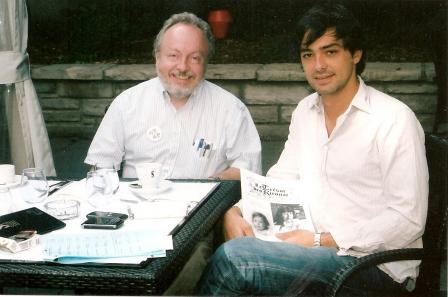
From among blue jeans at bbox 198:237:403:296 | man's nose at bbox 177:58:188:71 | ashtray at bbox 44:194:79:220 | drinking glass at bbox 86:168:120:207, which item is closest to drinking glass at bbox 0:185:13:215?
ashtray at bbox 44:194:79:220

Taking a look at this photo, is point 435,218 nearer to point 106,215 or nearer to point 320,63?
point 320,63

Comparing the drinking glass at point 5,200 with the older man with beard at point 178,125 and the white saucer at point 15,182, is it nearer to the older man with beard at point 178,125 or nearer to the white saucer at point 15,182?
the white saucer at point 15,182

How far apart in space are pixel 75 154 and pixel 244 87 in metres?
1.44

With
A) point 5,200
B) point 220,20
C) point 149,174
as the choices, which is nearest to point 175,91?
point 149,174

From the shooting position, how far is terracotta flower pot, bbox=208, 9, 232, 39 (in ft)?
18.5

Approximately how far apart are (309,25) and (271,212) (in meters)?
0.67

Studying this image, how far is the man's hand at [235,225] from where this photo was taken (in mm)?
2070

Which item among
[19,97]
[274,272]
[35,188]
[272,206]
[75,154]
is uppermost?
[19,97]

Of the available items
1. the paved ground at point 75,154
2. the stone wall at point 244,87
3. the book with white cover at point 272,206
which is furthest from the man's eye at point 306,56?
the stone wall at point 244,87

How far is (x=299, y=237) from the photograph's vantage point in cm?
197

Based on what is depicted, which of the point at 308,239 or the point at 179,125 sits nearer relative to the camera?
the point at 308,239

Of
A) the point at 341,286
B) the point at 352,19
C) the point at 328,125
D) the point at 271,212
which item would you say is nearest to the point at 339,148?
the point at 328,125

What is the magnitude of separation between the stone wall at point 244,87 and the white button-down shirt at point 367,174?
7.92 feet

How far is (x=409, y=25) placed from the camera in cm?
534
